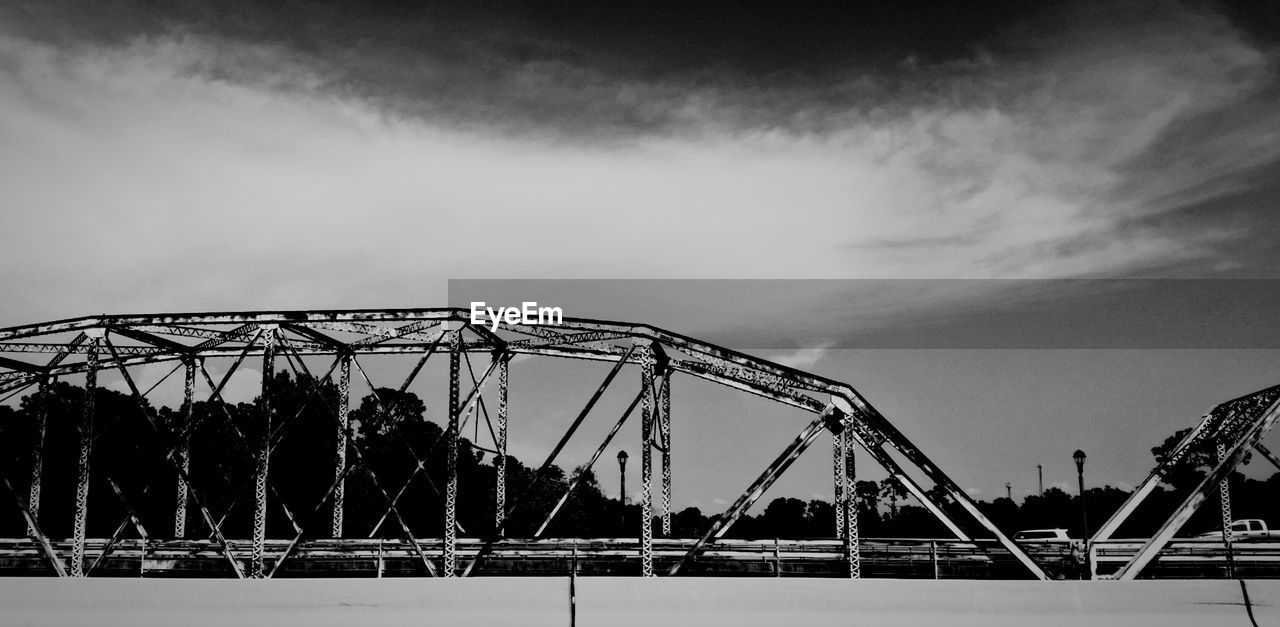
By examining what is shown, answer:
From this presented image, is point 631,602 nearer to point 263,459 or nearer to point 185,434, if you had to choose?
point 263,459

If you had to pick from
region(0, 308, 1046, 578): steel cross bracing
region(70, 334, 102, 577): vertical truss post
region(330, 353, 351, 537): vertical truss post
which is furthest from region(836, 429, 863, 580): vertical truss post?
region(70, 334, 102, 577): vertical truss post

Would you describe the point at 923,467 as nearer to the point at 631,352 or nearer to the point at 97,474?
the point at 631,352

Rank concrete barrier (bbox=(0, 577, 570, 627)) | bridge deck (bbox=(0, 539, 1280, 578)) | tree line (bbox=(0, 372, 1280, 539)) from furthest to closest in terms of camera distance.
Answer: tree line (bbox=(0, 372, 1280, 539)), bridge deck (bbox=(0, 539, 1280, 578)), concrete barrier (bbox=(0, 577, 570, 627))

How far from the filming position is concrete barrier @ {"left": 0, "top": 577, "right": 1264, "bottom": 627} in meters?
14.3

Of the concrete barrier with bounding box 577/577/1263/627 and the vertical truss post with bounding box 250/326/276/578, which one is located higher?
the vertical truss post with bounding box 250/326/276/578

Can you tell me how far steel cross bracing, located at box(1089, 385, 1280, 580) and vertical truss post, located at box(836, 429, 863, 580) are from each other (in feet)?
15.2

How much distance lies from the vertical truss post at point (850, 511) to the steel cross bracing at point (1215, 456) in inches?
182

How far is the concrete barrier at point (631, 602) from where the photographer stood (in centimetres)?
1427

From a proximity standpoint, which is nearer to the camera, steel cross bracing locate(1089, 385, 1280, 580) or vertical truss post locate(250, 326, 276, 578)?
steel cross bracing locate(1089, 385, 1280, 580)

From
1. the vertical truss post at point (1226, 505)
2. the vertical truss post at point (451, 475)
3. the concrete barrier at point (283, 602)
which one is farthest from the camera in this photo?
the vertical truss post at point (451, 475)

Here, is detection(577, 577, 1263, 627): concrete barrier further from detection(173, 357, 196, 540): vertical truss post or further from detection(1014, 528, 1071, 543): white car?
detection(1014, 528, 1071, 543): white car

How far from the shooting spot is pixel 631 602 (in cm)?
1505

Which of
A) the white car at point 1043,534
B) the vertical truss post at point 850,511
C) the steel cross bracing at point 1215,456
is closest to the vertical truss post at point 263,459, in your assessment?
the vertical truss post at point 850,511

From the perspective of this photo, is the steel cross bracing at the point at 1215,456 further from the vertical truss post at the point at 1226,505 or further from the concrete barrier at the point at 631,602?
the concrete barrier at the point at 631,602
